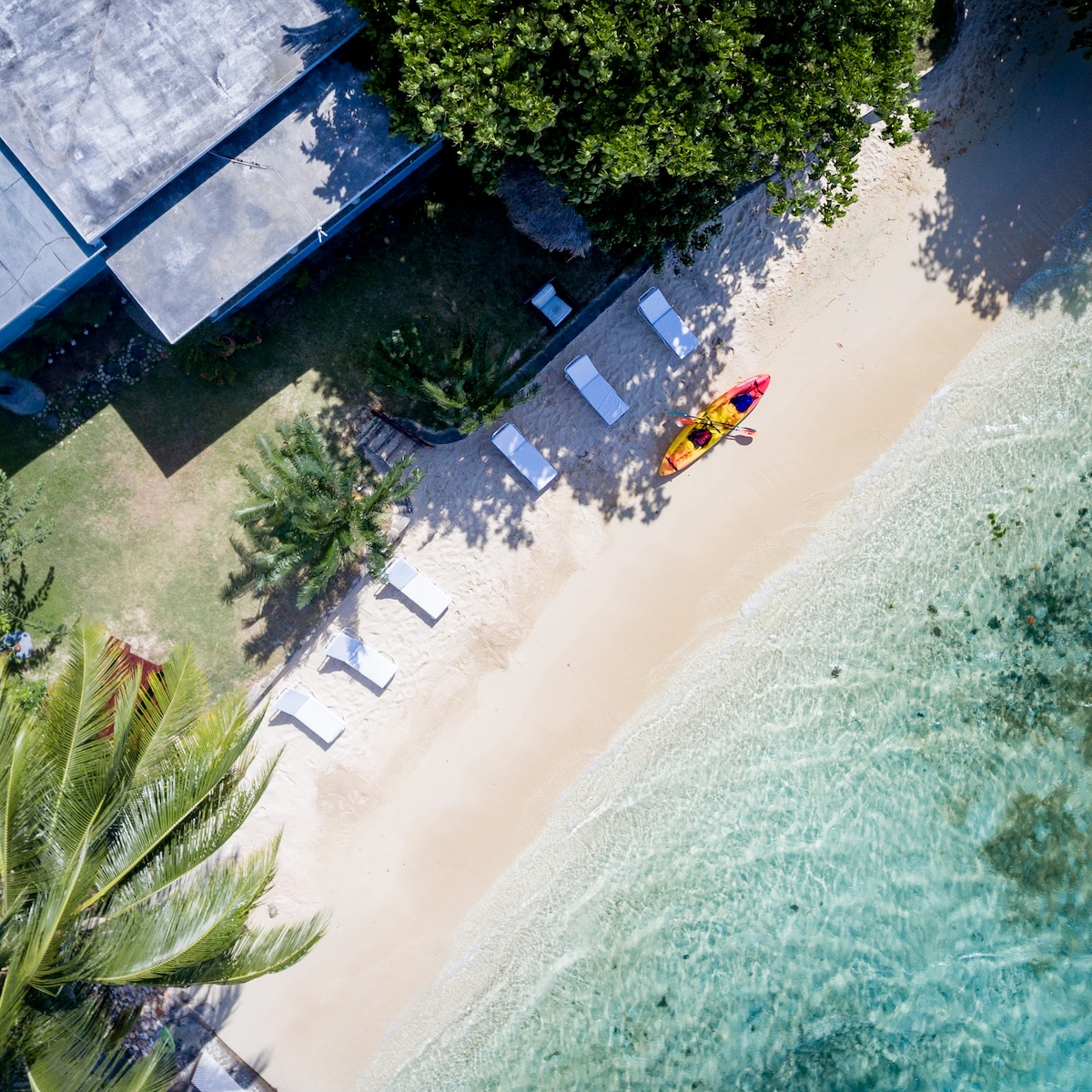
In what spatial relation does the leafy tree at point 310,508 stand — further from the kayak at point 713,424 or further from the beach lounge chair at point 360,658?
the kayak at point 713,424

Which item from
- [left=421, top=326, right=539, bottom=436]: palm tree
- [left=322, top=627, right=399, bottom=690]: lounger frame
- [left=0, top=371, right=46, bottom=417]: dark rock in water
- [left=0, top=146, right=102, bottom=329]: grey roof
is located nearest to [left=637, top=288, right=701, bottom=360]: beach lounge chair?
[left=421, top=326, right=539, bottom=436]: palm tree

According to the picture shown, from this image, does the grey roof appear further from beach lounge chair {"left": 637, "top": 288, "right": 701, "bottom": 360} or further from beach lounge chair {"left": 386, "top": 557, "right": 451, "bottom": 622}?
beach lounge chair {"left": 637, "top": 288, "right": 701, "bottom": 360}

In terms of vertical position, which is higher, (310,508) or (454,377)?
(454,377)

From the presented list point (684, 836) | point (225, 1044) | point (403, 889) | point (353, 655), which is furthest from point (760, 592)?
point (225, 1044)

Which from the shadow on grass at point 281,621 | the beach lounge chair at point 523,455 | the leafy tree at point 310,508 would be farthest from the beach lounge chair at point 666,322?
the shadow on grass at point 281,621

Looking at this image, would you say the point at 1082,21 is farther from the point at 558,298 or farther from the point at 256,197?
the point at 256,197

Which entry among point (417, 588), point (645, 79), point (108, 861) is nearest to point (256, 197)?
point (645, 79)

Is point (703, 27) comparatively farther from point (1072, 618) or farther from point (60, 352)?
point (1072, 618)
